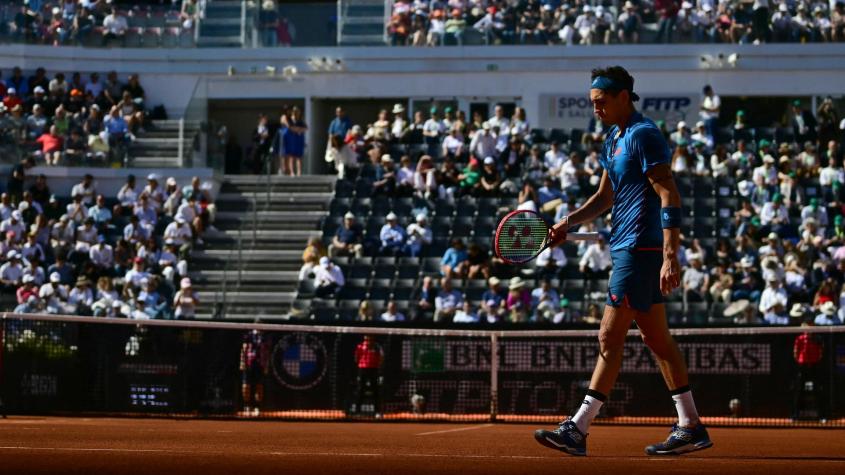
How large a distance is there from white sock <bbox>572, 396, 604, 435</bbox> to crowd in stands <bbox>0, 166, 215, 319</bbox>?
16856 millimetres

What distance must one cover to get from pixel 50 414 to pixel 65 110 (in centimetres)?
1560

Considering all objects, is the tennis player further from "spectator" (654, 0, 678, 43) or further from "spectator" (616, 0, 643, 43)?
"spectator" (654, 0, 678, 43)

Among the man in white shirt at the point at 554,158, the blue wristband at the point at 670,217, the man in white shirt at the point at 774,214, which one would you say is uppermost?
the man in white shirt at the point at 554,158

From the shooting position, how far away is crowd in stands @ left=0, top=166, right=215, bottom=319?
27.0 m

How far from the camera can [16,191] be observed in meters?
31.5

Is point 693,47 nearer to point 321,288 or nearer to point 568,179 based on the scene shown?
point 568,179

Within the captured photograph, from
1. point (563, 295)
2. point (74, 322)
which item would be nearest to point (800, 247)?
point (563, 295)

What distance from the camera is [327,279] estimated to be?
2705 centimetres

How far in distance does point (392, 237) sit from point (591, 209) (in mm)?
18244

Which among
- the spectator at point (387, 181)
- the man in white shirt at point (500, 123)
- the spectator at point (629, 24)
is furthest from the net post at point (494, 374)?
the spectator at point (629, 24)

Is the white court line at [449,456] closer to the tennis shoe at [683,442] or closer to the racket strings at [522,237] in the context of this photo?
the tennis shoe at [683,442]

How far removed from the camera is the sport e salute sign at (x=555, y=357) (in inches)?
782

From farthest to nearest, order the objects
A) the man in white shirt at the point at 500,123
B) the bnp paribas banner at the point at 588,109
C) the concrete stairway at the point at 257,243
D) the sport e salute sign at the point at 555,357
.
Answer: the bnp paribas banner at the point at 588,109 < the man in white shirt at the point at 500,123 < the concrete stairway at the point at 257,243 < the sport e salute sign at the point at 555,357

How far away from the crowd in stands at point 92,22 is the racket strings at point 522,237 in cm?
2649
